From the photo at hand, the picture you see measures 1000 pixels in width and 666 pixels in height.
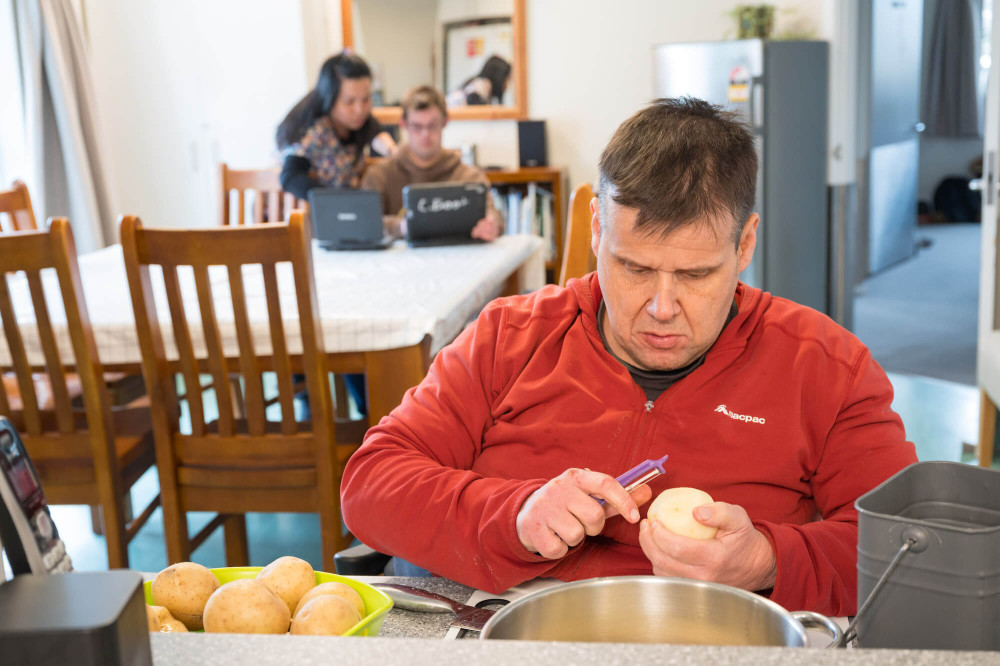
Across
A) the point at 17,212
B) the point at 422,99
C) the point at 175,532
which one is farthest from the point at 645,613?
the point at 422,99

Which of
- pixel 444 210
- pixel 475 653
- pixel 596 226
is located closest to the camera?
pixel 475 653

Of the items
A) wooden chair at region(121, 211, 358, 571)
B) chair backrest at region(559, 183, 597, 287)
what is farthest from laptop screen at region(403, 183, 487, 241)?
chair backrest at region(559, 183, 597, 287)

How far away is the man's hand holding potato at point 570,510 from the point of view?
3.02 ft

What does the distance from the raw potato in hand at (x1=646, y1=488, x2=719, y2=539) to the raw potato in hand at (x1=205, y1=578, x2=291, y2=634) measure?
1.25 feet

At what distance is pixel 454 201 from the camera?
3088 mm

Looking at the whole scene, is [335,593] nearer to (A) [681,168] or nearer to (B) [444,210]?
(A) [681,168]

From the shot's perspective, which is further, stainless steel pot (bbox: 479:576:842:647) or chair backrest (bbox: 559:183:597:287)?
chair backrest (bbox: 559:183:597:287)

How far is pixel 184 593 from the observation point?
0.81 meters

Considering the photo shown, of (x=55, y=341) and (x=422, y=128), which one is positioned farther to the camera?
(x=422, y=128)

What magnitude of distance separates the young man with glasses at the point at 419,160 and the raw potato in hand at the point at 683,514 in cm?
288

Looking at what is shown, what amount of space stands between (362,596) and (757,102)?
13.3 feet

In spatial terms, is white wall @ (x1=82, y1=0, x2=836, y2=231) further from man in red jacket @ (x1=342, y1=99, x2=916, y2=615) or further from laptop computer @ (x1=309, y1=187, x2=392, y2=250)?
man in red jacket @ (x1=342, y1=99, x2=916, y2=615)

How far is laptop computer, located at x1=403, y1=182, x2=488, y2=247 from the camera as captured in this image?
120 inches

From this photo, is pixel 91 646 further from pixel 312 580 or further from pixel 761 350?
pixel 761 350
